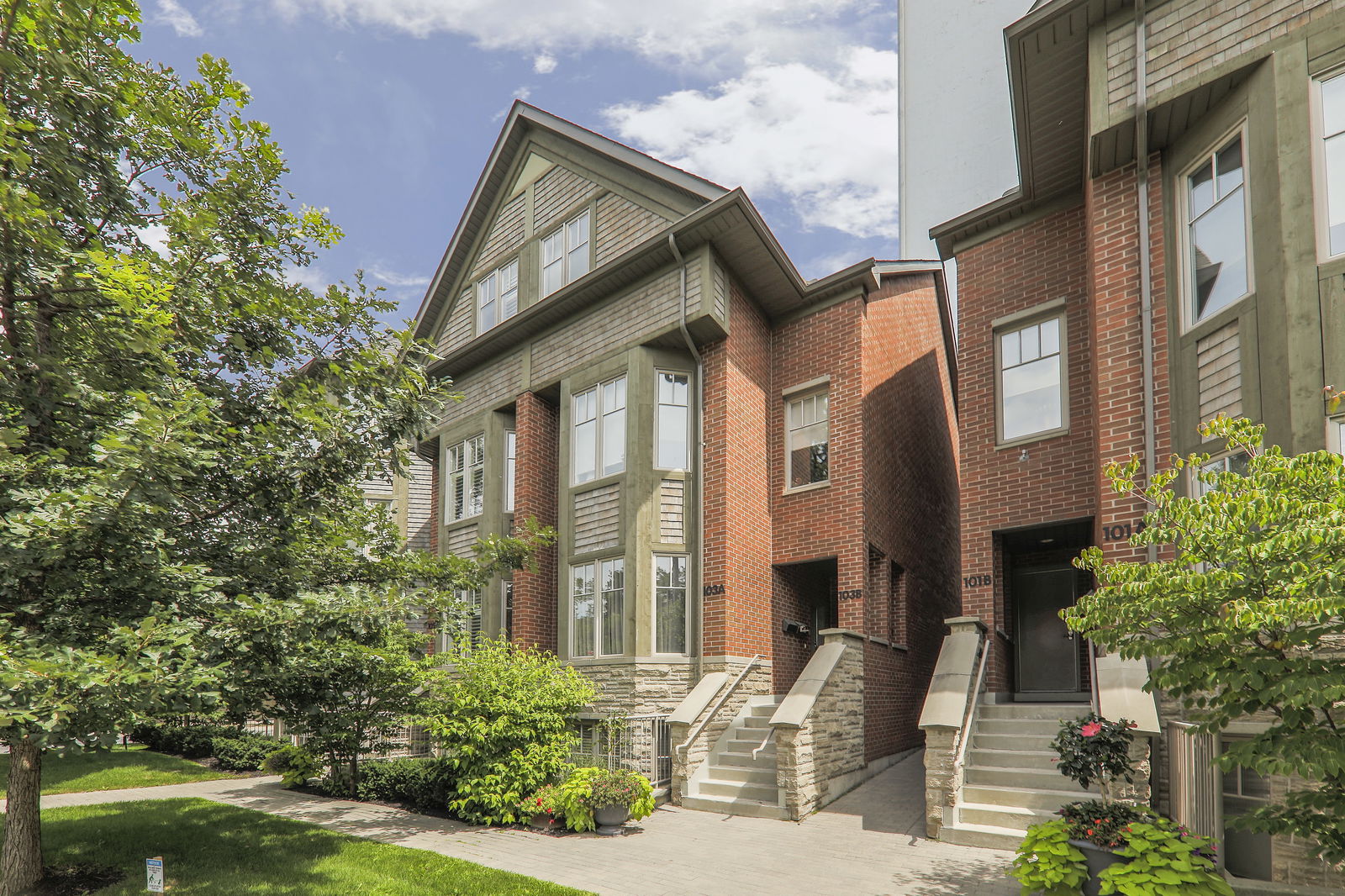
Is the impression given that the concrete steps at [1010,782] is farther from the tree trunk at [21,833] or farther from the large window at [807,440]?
the tree trunk at [21,833]

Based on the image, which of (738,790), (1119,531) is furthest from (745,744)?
(1119,531)

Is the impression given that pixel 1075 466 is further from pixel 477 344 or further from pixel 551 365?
pixel 477 344

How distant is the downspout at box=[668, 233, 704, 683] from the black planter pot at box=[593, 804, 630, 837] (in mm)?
3264

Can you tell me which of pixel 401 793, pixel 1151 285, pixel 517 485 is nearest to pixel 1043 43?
pixel 1151 285

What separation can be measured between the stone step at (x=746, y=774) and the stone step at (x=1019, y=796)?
2.72 m

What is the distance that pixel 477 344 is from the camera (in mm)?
16891

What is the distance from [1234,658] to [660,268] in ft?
34.7

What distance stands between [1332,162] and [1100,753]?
5.74m

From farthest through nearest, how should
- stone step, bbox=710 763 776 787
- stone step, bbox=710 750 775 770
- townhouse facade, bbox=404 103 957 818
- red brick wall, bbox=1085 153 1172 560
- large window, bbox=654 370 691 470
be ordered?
1. large window, bbox=654 370 691 470
2. townhouse facade, bbox=404 103 957 818
3. stone step, bbox=710 750 775 770
4. stone step, bbox=710 763 776 787
5. red brick wall, bbox=1085 153 1172 560

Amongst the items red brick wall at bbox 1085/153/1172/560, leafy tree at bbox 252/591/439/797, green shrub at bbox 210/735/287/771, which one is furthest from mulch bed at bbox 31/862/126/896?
red brick wall at bbox 1085/153/1172/560

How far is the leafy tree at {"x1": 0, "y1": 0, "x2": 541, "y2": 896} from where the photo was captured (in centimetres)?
557

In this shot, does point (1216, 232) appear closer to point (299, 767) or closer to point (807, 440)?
point (807, 440)

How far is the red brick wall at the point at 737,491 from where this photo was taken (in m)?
13.0

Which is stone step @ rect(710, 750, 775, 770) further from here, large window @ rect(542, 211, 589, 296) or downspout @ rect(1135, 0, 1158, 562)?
large window @ rect(542, 211, 589, 296)
